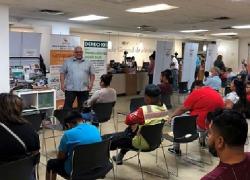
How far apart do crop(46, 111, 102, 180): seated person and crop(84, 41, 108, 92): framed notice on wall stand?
17.3 ft

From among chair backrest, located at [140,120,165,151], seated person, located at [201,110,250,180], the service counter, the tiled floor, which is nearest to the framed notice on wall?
the service counter

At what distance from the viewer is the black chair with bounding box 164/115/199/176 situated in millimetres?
3816

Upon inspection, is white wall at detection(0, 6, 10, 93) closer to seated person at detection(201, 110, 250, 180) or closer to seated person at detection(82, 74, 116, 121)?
seated person at detection(82, 74, 116, 121)

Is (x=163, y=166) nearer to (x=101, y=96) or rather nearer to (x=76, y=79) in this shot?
(x=101, y=96)

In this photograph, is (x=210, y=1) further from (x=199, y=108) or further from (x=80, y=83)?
(x=80, y=83)

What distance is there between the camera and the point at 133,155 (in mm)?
4598

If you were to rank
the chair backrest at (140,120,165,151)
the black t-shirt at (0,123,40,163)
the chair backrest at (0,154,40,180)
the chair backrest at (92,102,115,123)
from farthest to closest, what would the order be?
the chair backrest at (92,102,115,123)
the chair backrest at (140,120,165,151)
the black t-shirt at (0,123,40,163)
the chair backrest at (0,154,40,180)

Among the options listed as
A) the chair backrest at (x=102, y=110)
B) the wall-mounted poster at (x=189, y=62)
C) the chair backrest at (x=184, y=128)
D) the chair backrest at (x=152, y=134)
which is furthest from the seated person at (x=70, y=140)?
the wall-mounted poster at (x=189, y=62)

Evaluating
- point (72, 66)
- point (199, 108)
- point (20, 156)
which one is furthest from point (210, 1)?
point (20, 156)

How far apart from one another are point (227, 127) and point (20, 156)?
1.59 m

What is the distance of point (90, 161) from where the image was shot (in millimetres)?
2672

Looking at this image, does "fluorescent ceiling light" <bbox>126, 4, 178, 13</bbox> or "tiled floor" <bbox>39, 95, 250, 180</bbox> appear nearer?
"tiled floor" <bbox>39, 95, 250, 180</bbox>

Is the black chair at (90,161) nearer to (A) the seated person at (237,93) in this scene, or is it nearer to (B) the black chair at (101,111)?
(B) the black chair at (101,111)

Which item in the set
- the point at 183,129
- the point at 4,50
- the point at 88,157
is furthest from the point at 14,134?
the point at 4,50
